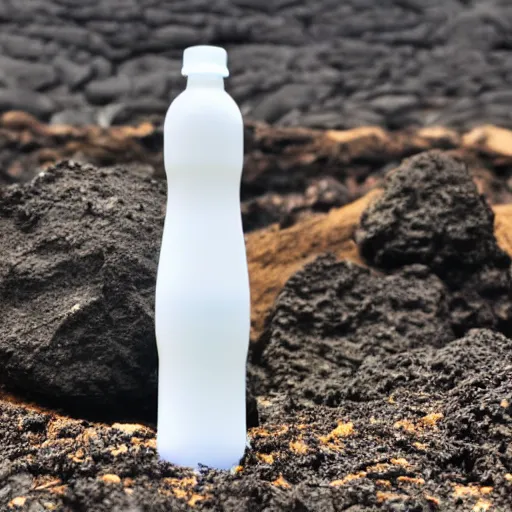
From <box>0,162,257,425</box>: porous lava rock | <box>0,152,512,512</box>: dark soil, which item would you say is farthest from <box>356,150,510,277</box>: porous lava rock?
<box>0,162,257,425</box>: porous lava rock

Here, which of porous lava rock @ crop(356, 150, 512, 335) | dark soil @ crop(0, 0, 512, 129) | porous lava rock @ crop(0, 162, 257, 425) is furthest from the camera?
dark soil @ crop(0, 0, 512, 129)

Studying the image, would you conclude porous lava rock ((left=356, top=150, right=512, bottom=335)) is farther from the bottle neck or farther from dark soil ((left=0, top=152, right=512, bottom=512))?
the bottle neck

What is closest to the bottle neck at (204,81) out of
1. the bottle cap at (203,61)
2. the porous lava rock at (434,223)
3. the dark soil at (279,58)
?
the bottle cap at (203,61)

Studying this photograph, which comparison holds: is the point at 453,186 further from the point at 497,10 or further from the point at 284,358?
the point at 497,10

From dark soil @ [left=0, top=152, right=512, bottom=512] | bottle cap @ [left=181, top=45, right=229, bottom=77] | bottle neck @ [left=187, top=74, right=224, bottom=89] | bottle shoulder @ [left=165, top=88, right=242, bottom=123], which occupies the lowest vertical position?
dark soil @ [left=0, top=152, right=512, bottom=512]

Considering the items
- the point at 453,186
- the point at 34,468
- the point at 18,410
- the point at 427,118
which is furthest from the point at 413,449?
A: the point at 427,118

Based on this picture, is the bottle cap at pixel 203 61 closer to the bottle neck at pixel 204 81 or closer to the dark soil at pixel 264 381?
the bottle neck at pixel 204 81
